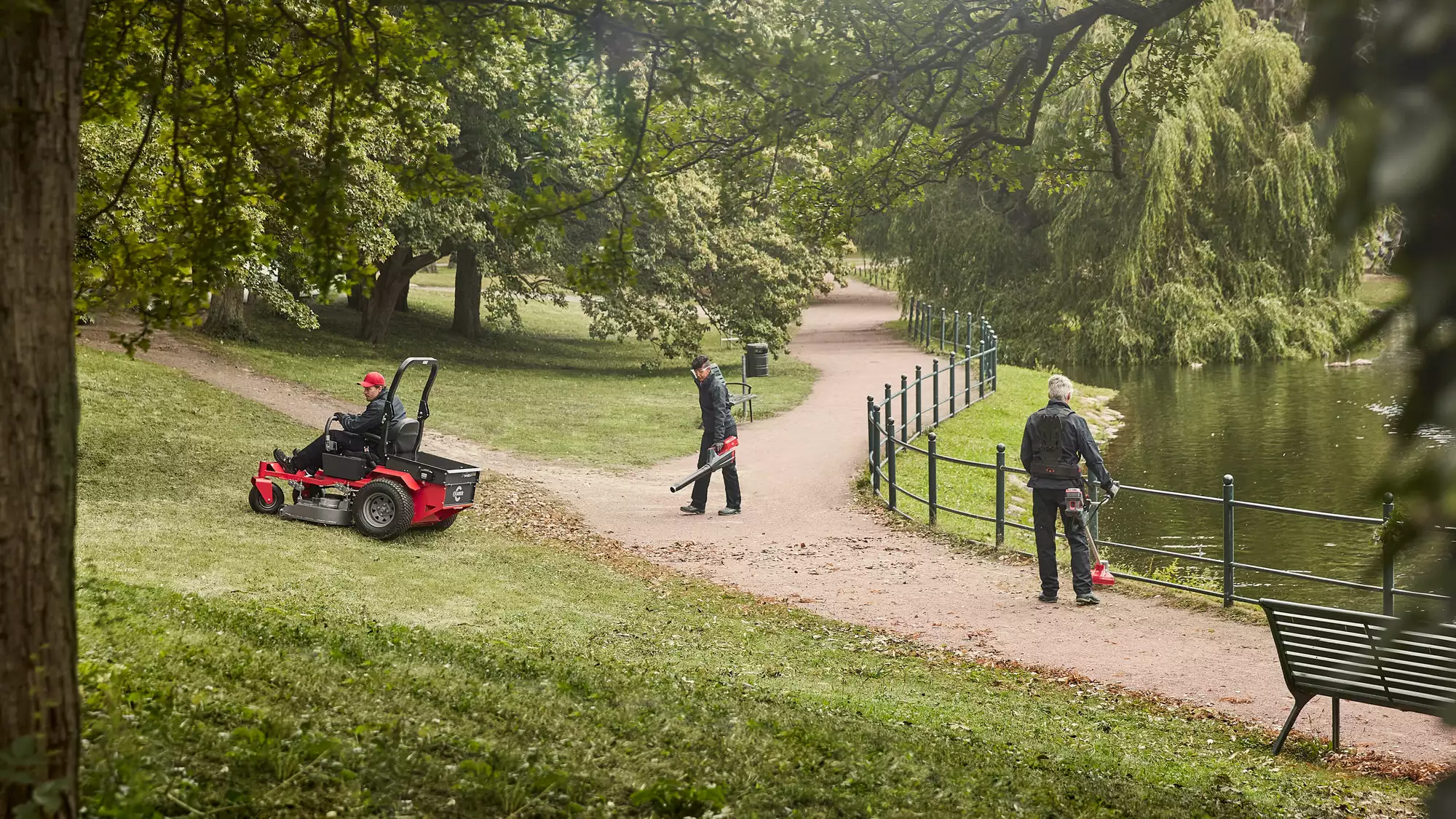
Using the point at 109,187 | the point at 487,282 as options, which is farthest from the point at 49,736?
the point at 487,282

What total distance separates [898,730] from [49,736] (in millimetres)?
4572

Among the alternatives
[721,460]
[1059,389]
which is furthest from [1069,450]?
[721,460]

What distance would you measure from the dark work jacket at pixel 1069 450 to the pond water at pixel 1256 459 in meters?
2.31

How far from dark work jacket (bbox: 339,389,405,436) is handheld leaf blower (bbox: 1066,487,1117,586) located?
6909 millimetres

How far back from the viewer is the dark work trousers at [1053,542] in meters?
11.9

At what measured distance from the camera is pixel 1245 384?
102 feet

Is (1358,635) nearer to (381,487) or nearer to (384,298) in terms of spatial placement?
(381,487)

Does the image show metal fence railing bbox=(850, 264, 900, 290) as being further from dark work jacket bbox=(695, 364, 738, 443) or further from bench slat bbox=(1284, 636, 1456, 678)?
bench slat bbox=(1284, 636, 1456, 678)

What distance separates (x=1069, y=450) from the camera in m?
11.7

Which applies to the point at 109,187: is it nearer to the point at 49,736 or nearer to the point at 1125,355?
the point at 49,736

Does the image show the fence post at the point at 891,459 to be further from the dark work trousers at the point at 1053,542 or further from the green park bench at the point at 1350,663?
the green park bench at the point at 1350,663

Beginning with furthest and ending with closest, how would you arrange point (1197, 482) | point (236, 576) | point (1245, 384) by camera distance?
point (1245, 384)
point (1197, 482)
point (236, 576)

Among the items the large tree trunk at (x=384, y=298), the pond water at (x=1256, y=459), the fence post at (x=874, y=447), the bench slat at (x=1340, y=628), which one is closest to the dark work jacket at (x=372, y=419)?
the fence post at (x=874, y=447)

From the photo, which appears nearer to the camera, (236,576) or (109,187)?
(109,187)
